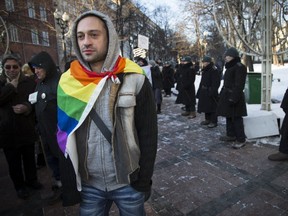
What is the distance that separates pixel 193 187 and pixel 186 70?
4.79 meters

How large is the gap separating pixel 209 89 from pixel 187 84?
1256 millimetres

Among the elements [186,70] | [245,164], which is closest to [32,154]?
[245,164]

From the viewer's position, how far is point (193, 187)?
11.2 feet

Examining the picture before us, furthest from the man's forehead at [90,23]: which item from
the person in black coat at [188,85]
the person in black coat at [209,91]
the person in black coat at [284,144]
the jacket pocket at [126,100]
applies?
the person in black coat at [188,85]

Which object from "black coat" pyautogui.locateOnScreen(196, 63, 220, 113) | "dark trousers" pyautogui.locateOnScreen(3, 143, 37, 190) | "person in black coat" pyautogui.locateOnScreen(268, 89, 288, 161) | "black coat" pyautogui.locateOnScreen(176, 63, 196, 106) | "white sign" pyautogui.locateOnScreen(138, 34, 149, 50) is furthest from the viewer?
"white sign" pyautogui.locateOnScreen(138, 34, 149, 50)

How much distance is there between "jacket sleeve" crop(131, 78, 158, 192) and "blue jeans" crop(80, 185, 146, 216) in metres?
0.08

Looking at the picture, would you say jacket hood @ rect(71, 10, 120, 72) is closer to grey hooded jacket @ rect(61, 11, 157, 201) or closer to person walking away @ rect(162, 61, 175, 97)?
grey hooded jacket @ rect(61, 11, 157, 201)

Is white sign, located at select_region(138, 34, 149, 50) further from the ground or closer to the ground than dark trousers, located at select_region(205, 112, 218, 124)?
further from the ground

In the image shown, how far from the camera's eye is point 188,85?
7.70 m

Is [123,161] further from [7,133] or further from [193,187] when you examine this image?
[7,133]

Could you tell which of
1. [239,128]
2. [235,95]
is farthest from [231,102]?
[239,128]

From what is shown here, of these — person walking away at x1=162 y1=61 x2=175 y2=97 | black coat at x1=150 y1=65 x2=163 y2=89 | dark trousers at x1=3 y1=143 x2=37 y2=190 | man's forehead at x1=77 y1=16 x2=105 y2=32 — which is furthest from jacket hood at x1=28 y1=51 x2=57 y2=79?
person walking away at x1=162 y1=61 x2=175 y2=97

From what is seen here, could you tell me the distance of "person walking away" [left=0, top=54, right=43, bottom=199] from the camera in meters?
3.31

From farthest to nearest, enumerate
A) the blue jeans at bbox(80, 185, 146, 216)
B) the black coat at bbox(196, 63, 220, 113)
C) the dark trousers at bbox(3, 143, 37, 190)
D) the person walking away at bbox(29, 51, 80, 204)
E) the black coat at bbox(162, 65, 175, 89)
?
the black coat at bbox(162, 65, 175, 89), the black coat at bbox(196, 63, 220, 113), the dark trousers at bbox(3, 143, 37, 190), the person walking away at bbox(29, 51, 80, 204), the blue jeans at bbox(80, 185, 146, 216)
